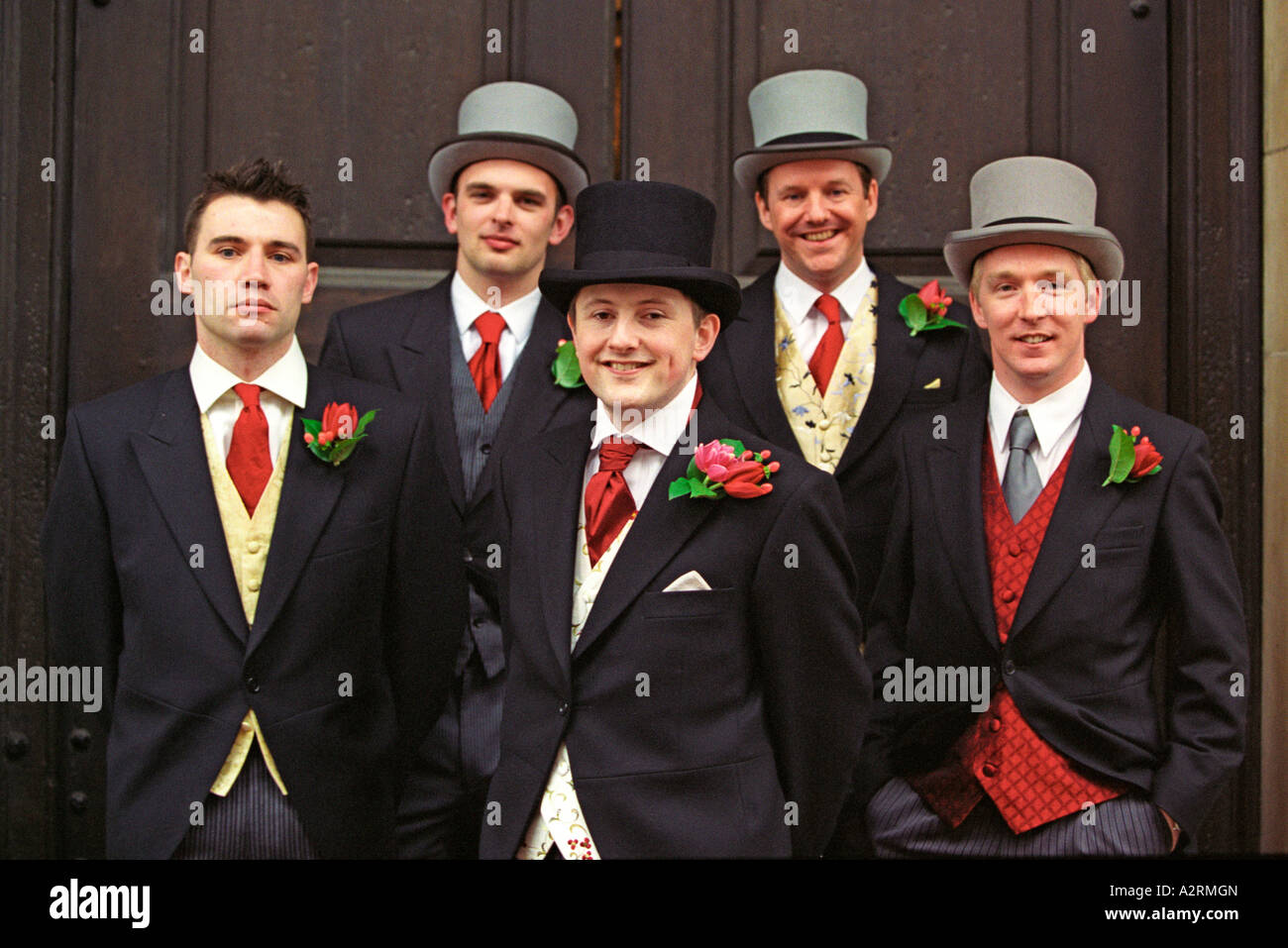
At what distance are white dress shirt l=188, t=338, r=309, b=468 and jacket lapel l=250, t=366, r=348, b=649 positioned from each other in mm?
29

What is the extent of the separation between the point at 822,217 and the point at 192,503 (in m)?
1.50

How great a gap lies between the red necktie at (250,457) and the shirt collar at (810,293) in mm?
1175

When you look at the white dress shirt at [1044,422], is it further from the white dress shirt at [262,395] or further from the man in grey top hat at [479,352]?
the white dress shirt at [262,395]

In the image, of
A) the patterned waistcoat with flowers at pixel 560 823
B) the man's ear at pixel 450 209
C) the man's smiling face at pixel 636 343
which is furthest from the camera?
the man's ear at pixel 450 209

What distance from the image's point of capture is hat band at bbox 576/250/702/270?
2473 mm

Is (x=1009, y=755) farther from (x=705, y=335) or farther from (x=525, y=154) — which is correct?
(x=525, y=154)

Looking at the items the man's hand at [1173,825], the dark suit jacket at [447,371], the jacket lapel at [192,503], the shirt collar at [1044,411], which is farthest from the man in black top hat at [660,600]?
the man's hand at [1173,825]

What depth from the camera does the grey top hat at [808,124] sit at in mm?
2854

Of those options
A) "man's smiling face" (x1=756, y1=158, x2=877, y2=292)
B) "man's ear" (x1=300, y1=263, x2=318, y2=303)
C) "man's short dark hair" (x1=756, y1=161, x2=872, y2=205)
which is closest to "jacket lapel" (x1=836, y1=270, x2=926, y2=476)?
"man's smiling face" (x1=756, y1=158, x2=877, y2=292)

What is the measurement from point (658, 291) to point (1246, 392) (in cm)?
153

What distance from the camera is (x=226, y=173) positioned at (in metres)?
2.80

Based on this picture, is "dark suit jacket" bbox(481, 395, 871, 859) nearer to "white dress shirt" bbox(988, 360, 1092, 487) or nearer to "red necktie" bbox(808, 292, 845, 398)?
"red necktie" bbox(808, 292, 845, 398)

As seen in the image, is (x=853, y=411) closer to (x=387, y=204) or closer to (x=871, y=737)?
(x=871, y=737)
